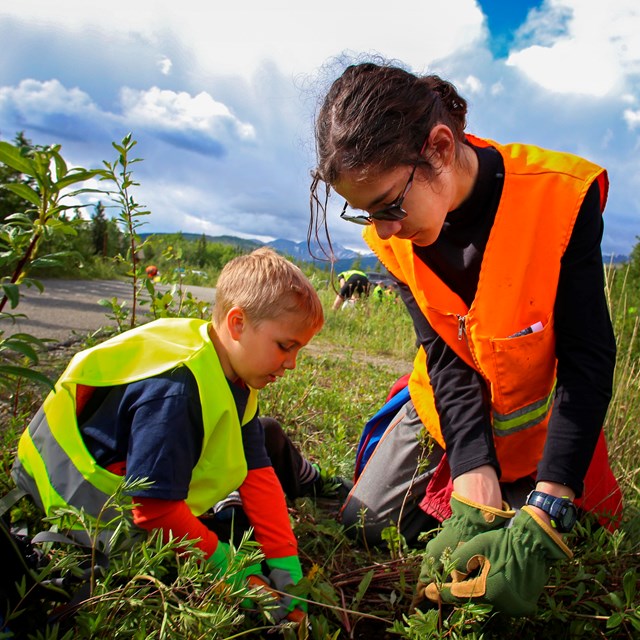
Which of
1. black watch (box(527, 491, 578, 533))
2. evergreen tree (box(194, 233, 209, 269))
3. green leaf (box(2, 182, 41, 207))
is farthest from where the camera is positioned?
evergreen tree (box(194, 233, 209, 269))

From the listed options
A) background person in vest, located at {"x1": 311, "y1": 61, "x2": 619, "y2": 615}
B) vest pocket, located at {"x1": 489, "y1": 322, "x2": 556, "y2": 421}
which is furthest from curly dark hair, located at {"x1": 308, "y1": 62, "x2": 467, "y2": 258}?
vest pocket, located at {"x1": 489, "y1": 322, "x2": 556, "y2": 421}

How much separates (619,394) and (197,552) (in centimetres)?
264

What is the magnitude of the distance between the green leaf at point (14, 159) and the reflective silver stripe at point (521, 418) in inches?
64.7

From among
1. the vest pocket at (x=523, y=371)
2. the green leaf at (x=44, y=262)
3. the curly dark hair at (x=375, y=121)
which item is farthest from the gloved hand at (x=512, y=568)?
the green leaf at (x=44, y=262)

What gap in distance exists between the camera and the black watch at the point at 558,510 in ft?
4.93

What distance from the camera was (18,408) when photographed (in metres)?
2.41

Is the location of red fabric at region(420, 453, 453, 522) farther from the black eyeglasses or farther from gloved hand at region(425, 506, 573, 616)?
the black eyeglasses

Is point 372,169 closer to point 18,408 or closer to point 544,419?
point 544,419

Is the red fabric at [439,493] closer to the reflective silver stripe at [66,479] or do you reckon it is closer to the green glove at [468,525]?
the green glove at [468,525]

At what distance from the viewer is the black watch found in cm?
150

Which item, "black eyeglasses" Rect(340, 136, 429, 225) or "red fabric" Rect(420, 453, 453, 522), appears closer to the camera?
"black eyeglasses" Rect(340, 136, 429, 225)

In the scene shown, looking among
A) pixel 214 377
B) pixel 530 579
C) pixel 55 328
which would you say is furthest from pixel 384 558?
pixel 55 328

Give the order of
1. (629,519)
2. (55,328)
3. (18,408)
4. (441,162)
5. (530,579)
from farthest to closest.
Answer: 1. (55,328)
2. (18,408)
3. (629,519)
4. (441,162)
5. (530,579)

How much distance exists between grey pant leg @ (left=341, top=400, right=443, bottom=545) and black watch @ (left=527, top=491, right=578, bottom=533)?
0.72 meters
